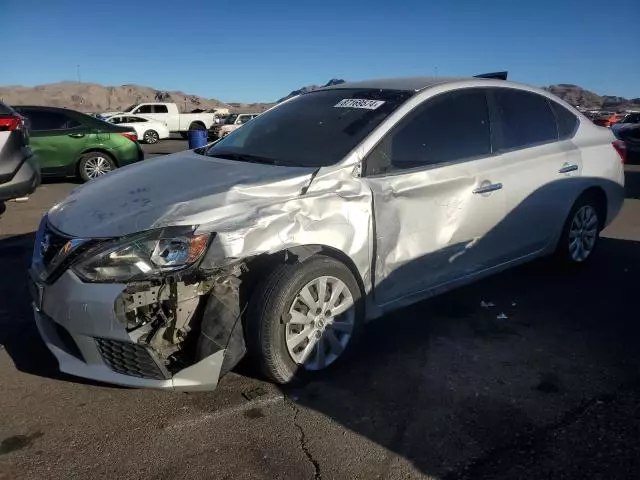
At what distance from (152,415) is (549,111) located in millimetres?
3903

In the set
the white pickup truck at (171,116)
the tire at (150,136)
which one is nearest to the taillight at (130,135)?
the tire at (150,136)

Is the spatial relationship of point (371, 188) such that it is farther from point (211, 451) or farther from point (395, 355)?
point (211, 451)

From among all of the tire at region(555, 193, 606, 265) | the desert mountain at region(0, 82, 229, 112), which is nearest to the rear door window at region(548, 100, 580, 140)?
the tire at region(555, 193, 606, 265)

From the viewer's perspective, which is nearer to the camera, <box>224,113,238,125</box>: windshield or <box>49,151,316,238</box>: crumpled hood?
<box>49,151,316,238</box>: crumpled hood

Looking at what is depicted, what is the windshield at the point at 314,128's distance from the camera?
3637 mm

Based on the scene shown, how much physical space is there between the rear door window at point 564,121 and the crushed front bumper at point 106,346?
357 cm

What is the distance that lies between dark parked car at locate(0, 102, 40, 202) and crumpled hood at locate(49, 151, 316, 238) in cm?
297

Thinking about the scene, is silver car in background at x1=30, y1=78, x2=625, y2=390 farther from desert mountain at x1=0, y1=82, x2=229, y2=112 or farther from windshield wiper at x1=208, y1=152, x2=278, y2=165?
desert mountain at x1=0, y1=82, x2=229, y2=112

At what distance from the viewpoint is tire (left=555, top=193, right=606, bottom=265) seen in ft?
16.3

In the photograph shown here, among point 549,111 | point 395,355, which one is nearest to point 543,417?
point 395,355

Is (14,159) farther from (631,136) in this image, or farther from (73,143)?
(631,136)

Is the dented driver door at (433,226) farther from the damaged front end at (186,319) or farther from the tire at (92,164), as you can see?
the tire at (92,164)

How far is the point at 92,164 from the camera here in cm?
1048

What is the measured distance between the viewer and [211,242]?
9.41 ft
